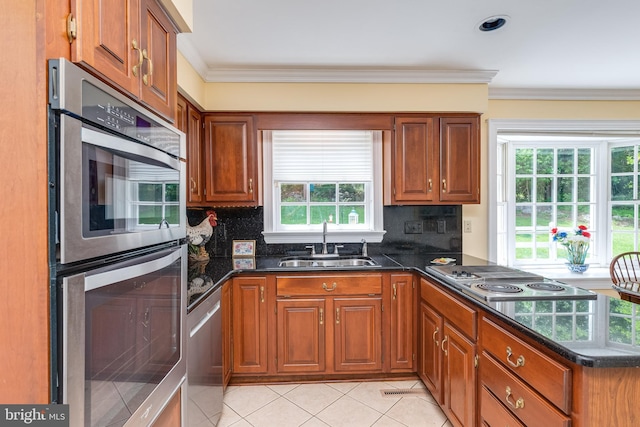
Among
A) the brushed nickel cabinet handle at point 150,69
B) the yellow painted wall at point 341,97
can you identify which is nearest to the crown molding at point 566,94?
the yellow painted wall at point 341,97

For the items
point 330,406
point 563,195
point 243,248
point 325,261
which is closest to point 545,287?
point 330,406

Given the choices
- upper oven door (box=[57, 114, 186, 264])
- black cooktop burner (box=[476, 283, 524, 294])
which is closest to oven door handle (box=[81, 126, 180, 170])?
upper oven door (box=[57, 114, 186, 264])

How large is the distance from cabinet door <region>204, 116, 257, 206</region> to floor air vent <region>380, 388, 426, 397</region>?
1778mm

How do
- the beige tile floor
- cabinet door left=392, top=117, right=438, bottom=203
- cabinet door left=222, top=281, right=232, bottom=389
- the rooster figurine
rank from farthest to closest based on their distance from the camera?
cabinet door left=392, top=117, right=438, bottom=203, the rooster figurine, cabinet door left=222, top=281, right=232, bottom=389, the beige tile floor

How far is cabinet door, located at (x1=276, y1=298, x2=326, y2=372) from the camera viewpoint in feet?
8.05

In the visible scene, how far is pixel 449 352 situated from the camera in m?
1.93

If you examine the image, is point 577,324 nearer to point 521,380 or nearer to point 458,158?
point 521,380

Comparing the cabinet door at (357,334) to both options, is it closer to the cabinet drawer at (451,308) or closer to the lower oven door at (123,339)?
the cabinet drawer at (451,308)

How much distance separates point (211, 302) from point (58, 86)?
1430 mm

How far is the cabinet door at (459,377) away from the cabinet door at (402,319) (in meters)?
0.48

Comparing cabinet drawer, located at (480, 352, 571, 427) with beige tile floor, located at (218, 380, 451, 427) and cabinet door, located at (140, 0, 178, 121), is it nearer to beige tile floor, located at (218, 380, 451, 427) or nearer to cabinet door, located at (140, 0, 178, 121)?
beige tile floor, located at (218, 380, 451, 427)

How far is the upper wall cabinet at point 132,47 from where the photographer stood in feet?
2.70

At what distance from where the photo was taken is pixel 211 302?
191cm

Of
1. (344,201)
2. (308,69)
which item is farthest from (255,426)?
(308,69)
